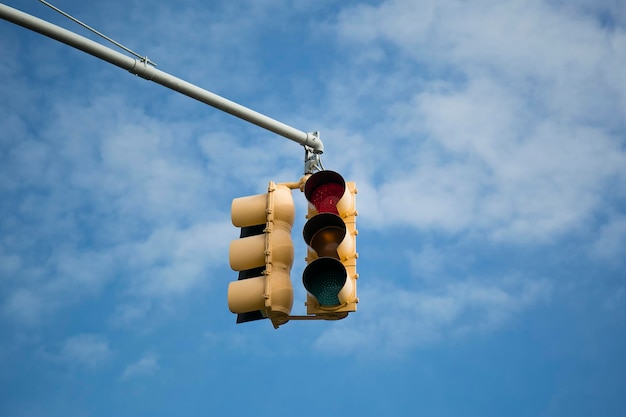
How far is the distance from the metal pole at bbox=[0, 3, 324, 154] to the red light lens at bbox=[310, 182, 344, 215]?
2.72ft

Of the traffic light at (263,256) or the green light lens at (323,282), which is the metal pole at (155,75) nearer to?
the traffic light at (263,256)

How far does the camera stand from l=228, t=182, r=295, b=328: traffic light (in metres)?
7.11

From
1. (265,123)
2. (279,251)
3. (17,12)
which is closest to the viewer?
(17,12)

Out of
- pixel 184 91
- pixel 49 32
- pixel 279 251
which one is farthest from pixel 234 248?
pixel 49 32

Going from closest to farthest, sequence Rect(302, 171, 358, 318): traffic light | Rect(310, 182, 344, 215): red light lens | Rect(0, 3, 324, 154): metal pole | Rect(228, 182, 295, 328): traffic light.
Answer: Rect(0, 3, 324, 154): metal pole < Rect(302, 171, 358, 318): traffic light < Rect(228, 182, 295, 328): traffic light < Rect(310, 182, 344, 215): red light lens

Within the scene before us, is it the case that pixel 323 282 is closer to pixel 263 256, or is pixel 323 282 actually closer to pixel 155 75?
pixel 263 256

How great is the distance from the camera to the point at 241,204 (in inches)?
304

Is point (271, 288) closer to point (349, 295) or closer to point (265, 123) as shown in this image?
point (349, 295)


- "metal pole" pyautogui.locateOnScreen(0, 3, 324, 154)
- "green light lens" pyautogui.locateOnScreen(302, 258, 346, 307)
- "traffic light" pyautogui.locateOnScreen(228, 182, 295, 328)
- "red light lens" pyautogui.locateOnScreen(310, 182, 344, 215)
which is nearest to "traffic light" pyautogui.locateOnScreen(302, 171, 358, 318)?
"green light lens" pyautogui.locateOnScreen(302, 258, 346, 307)

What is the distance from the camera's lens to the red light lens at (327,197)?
7.43m

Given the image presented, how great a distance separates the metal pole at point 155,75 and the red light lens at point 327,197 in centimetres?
83

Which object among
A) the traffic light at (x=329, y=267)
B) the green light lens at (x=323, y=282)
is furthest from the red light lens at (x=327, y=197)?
the green light lens at (x=323, y=282)

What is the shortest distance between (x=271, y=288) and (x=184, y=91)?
77.5 inches

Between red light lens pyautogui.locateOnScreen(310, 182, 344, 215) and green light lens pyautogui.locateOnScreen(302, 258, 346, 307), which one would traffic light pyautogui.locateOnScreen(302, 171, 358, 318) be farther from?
red light lens pyautogui.locateOnScreen(310, 182, 344, 215)
